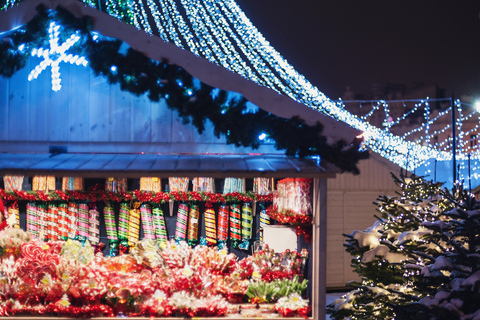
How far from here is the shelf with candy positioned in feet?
15.4

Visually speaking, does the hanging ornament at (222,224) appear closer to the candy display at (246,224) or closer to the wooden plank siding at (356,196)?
the candy display at (246,224)

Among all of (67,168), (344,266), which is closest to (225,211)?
(67,168)

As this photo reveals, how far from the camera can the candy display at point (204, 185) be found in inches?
282

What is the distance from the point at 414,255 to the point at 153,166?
9.44ft

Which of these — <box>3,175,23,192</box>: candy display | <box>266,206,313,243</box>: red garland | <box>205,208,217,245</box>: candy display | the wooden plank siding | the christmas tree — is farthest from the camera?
the wooden plank siding

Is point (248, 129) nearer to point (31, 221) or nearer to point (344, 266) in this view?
point (31, 221)

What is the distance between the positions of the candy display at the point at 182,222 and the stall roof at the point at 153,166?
8.05 feet

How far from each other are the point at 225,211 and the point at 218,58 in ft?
7.52

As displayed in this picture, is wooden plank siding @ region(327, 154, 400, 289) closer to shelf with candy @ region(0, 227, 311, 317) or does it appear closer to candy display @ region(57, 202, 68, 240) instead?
shelf with candy @ region(0, 227, 311, 317)

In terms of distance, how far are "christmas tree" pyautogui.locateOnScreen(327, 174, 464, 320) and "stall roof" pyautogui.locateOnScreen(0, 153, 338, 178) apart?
1.25 metres

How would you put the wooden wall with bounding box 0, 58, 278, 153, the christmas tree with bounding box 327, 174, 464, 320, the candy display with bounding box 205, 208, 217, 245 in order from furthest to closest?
the candy display with bounding box 205, 208, 217, 245
the wooden wall with bounding box 0, 58, 278, 153
the christmas tree with bounding box 327, 174, 464, 320

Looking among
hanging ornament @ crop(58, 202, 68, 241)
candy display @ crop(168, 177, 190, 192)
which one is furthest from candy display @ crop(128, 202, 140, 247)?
hanging ornament @ crop(58, 202, 68, 241)

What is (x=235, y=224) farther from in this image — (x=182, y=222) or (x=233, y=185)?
(x=182, y=222)

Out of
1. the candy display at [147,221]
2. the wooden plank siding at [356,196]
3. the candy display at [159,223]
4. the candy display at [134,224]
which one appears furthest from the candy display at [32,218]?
the wooden plank siding at [356,196]
